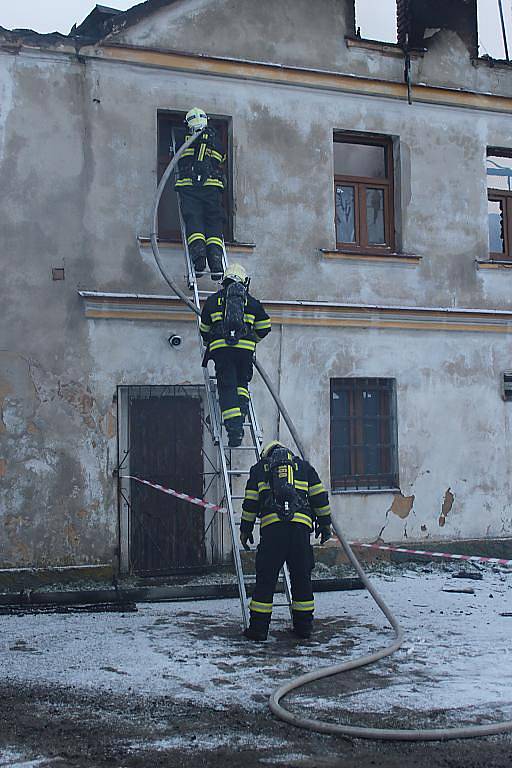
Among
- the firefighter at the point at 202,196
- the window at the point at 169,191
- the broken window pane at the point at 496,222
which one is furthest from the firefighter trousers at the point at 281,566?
the broken window pane at the point at 496,222

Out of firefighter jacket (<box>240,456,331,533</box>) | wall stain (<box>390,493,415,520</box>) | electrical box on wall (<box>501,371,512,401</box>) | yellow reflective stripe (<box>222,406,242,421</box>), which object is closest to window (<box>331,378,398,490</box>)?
wall stain (<box>390,493,415,520</box>)

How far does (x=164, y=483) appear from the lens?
386 inches

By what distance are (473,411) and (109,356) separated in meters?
4.73

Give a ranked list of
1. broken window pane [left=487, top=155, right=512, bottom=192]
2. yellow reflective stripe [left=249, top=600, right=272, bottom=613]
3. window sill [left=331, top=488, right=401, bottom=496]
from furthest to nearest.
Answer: broken window pane [left=487, top=155, right=512, bottom=192]
window sill [left=331, top=488, right=401, bottom=496]
yellow reflective stripe [left=249, top=600, right=272, bottom=613]

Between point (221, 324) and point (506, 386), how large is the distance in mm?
4859

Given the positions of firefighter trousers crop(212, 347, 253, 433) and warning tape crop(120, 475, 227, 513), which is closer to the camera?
firefighter trousers crop(212, 347, 253, 433)

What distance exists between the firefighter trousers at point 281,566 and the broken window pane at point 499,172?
6.90 metres

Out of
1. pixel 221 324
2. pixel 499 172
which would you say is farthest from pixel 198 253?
pixel 499 172

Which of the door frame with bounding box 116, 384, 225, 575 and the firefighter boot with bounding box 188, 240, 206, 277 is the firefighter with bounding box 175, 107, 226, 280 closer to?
the firefighter boot with bounding box 188, 240, 206, 277

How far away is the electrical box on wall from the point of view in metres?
11.5

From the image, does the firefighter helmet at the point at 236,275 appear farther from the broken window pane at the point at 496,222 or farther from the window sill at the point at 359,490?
the broken window pane at the point at 496,222

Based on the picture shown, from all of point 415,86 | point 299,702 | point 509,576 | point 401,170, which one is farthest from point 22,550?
point 415,86

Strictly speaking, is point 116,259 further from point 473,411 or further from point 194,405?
point 473,411

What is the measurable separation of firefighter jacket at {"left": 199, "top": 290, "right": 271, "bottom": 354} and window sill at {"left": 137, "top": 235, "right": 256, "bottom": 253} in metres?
1.79
